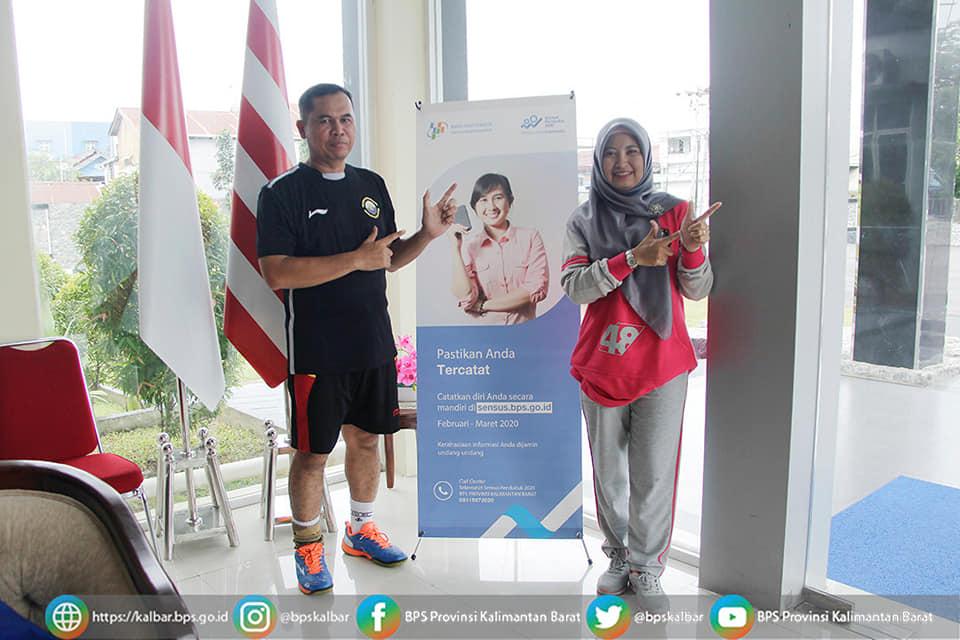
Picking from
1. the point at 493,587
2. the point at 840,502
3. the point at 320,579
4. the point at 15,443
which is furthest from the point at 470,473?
the point at 15,443

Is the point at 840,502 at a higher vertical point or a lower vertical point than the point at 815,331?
lower

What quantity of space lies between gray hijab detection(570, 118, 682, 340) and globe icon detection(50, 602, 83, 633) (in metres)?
1.73

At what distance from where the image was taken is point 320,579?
8.63 feet

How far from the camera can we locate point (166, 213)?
279 cm

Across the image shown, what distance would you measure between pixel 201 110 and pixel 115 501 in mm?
2404

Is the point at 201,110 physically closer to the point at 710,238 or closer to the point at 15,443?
the point at 15,443

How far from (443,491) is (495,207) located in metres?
1.11

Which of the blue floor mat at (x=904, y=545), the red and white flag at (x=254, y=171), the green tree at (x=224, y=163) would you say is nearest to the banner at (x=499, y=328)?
the red and white flag at (x=254, y=171)

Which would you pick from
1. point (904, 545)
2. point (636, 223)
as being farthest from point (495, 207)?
point (904, 545)

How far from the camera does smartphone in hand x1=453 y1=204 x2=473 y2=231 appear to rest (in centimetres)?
267

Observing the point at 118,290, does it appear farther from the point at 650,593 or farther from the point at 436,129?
the point at 650,593

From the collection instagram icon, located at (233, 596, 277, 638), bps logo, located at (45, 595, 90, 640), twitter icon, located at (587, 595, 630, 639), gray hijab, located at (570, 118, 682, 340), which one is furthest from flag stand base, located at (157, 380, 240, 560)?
gray hijab, located at (570, 118, 682, 340)

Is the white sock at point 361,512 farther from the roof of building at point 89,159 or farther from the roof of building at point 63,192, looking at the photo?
the roof of building at point 89,159

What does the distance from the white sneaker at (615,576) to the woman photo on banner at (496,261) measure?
3.00 feet
